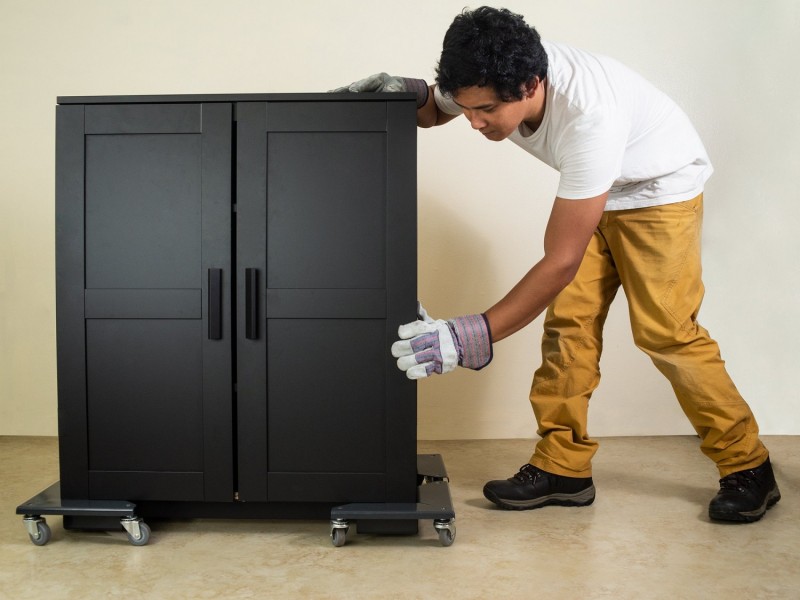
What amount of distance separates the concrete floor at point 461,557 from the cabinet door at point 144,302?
17 centimetres

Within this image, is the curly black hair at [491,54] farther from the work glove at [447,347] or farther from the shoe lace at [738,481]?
the shoe lace at [738,481]

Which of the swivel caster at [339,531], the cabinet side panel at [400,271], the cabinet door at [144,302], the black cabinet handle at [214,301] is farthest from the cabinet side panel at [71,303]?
the cabinet side panel at [400,271]

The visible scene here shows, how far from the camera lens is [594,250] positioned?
216cm

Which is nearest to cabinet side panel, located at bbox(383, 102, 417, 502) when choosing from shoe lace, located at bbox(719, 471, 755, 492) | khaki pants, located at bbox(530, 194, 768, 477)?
khaki pants, located at bbox(530, 194, 768, 477)

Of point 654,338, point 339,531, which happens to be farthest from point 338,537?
point 654,338

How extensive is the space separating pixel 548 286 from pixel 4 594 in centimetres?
127

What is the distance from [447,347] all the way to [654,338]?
2.18ft

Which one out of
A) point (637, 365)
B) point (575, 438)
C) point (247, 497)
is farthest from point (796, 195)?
point (247, 497)

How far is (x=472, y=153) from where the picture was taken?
289 cm

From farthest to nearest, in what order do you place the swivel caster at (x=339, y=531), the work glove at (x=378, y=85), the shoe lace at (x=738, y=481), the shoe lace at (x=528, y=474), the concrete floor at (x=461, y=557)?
the shoe lace at (x=528, y=474), the shoe lace at (x=738, y=481), the work glove at (x=378, y=85), the swivel caster at (x=339, y=531), the concrete floor at (x=461, y=557)

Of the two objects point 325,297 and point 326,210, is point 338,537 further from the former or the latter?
point 326,210

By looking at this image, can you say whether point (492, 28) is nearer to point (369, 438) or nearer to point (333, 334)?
point (333, 334)

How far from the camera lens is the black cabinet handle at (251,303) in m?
1.82

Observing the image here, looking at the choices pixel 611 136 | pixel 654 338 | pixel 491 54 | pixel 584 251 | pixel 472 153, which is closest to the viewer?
pixel 491 54
